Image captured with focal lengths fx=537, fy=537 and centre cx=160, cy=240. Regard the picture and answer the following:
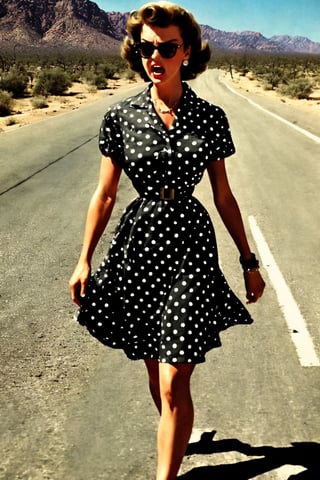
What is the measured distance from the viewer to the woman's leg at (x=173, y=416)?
7.23 feet

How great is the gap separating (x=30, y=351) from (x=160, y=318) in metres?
1.88

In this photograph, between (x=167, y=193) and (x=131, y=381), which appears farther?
(x=131, y=381)

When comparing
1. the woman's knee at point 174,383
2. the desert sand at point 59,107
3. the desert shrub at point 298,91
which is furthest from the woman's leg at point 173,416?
the desert shrub at point 298,91

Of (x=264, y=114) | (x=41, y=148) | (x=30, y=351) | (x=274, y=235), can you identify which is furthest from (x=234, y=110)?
(x=30, y=351)

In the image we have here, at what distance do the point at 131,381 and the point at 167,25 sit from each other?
2.22m

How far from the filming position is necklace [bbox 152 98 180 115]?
239 cm

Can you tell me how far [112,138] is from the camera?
2439mm

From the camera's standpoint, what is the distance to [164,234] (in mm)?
2346

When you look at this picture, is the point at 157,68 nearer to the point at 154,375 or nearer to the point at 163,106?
the point at 163,106

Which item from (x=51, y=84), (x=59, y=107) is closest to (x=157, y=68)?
(x=59, y=107)

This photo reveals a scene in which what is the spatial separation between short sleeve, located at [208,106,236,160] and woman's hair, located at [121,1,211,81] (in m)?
0.31

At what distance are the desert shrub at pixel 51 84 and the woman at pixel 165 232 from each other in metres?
30.8

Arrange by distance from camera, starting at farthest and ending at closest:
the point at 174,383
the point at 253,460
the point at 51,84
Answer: the point at 51,84
the point at 253,460
the point at 174,383

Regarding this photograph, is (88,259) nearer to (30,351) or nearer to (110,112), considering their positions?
(110,112)
